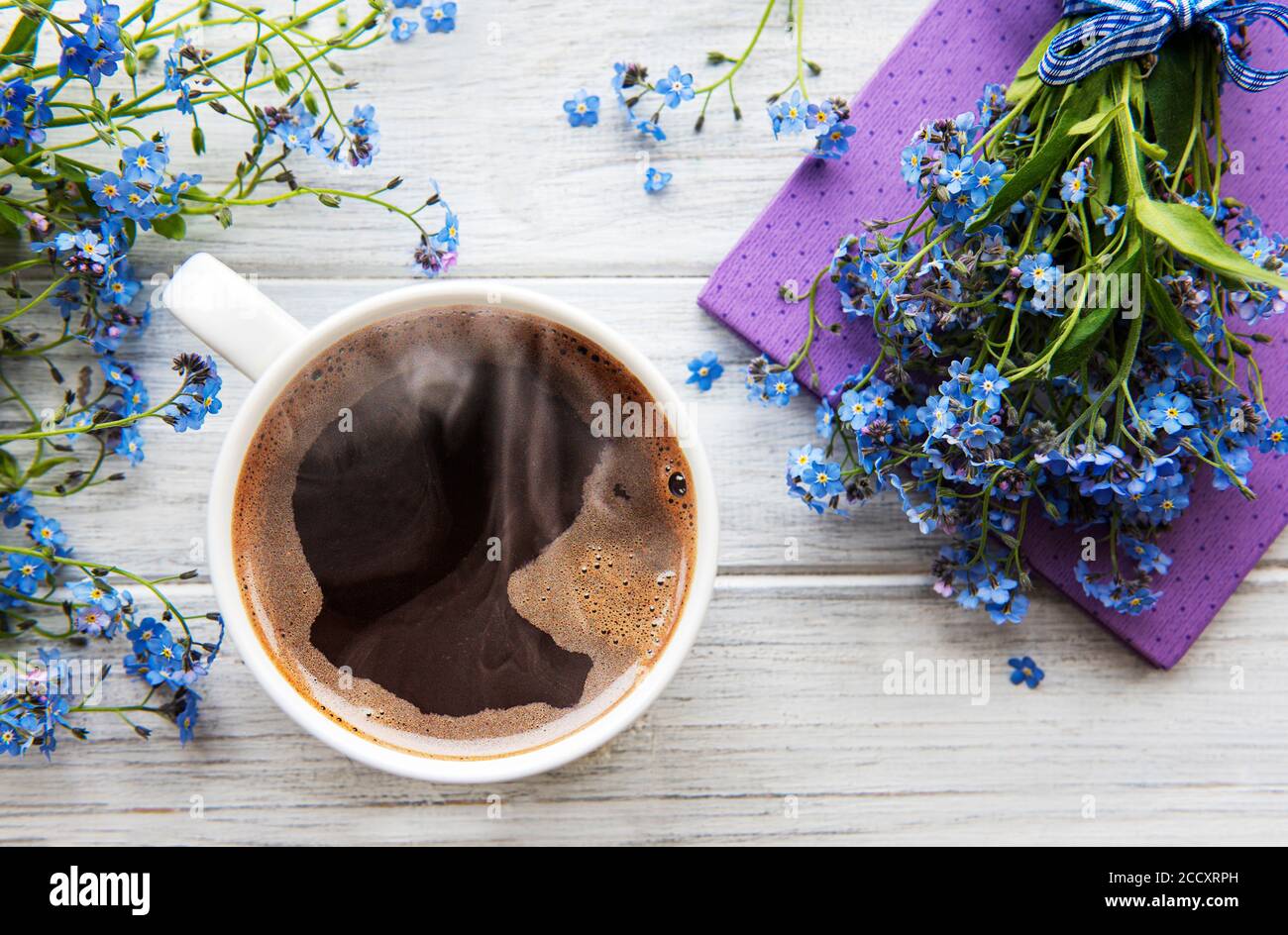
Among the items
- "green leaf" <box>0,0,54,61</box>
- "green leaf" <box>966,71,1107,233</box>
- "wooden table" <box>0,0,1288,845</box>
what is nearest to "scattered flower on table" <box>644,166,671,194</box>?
"wooden table" <box>0,0,1288,845</box>

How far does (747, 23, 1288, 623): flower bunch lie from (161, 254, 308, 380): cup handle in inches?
16.1

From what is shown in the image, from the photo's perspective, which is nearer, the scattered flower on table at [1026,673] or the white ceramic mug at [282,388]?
the white ceramic mug at [282,388]

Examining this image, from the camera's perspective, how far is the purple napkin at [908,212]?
0.92 m

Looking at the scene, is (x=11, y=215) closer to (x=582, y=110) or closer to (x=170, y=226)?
(x=170, y=226)

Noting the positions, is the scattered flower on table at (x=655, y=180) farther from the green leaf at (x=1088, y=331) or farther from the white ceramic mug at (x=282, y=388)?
the green leaf at (x=1088, y=331)

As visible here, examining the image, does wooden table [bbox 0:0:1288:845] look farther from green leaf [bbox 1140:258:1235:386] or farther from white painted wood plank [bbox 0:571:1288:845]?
green leaf [bbox 1140:258:1235:386]

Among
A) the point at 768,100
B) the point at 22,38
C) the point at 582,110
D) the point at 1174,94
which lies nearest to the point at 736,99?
the point at 768,100

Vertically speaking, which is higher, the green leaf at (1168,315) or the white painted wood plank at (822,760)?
the green leaf at (1168,315)

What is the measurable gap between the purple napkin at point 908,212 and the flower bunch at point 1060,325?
3cm

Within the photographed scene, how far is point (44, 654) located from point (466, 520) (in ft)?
1.35

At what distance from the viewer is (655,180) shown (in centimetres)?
93

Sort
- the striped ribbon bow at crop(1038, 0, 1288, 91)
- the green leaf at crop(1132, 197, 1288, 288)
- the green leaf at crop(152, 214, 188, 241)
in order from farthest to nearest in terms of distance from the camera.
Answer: the green leaf at crop(152, 214, 188, 241)
the striped ribbon bow at crop(1038, 0, 1288, 91)
the green leaf at crop(1132, 197, 1288, 288)

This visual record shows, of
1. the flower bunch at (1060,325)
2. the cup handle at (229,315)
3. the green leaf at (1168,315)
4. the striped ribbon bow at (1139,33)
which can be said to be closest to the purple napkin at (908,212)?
the flower bunch at (1060,325)

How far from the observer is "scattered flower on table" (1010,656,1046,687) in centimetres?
95
